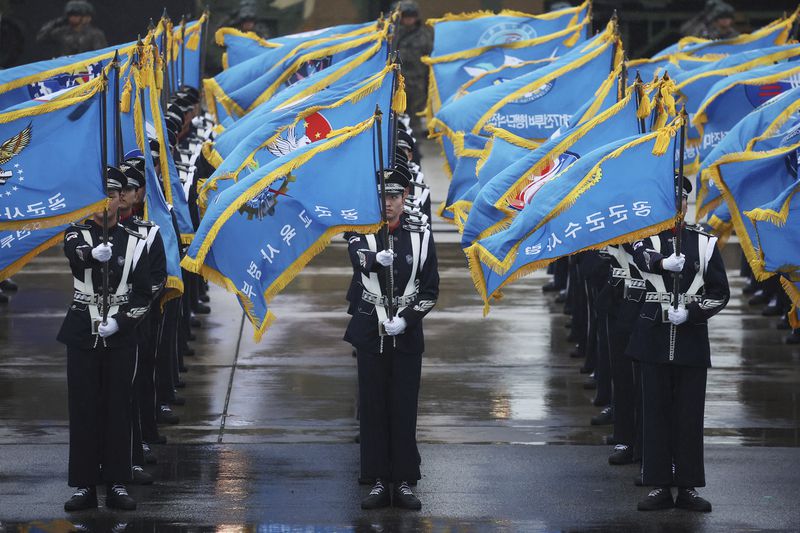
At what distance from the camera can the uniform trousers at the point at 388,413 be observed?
8.74m

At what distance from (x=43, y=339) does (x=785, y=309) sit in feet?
21.0

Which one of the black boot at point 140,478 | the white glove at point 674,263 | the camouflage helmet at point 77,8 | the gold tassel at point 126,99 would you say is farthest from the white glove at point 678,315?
the camouflage helmet at point 77,8

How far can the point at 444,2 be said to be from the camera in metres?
26.6

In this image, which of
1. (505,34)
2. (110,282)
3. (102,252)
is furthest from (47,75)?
(505,34)

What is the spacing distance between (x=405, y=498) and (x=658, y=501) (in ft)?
4.51

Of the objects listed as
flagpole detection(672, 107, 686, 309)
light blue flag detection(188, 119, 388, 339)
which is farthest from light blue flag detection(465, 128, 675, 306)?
light blue flag detection(188, 119, 388, 339)

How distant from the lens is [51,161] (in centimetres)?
893

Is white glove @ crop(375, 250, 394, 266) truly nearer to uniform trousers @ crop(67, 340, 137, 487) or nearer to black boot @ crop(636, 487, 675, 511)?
uniform trousers @ crop(67, 340, 137, 487)

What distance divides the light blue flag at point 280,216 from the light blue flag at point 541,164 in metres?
1.14

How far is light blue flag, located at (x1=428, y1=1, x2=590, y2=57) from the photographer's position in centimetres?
1683

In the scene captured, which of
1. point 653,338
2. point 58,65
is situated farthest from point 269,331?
point 653,338

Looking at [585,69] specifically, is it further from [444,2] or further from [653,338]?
[444,2]

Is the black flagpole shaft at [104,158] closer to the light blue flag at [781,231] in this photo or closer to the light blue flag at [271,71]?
the light blue flag at [781,231]

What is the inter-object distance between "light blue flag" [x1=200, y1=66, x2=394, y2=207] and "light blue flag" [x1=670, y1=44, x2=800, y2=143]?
5.18 metres
